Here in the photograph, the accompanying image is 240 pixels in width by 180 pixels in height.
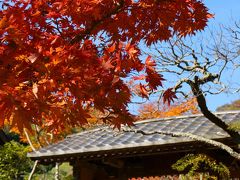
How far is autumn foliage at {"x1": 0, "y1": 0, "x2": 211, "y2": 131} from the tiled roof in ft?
8.53

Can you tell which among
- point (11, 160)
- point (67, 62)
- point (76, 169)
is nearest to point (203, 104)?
point (76, 169)

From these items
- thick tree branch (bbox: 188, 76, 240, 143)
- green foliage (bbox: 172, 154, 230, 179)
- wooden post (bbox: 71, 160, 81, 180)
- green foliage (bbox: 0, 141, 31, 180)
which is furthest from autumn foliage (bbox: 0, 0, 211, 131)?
green foliage (bbox: 0, 141, 31, 180)

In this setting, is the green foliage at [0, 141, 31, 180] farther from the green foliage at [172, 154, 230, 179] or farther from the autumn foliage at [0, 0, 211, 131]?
the autumn foliage at [0, 0, 211, 131]

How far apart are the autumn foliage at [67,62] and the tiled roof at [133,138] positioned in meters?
2.60

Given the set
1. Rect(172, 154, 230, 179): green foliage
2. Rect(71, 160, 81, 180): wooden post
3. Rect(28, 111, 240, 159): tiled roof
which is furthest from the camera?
Rect(71, 160, 81, 180): wooden post

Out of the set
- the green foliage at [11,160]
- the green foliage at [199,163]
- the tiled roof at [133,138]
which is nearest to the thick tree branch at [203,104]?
the tiled roof at [133,138]

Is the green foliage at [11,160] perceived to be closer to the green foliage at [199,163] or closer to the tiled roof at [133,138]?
the tiled roof at [133,138]

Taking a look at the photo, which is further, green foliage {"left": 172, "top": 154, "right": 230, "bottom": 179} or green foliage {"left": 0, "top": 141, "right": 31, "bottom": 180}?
green foliage {"left": 0, "top": 141, "right": 31, "bottom": 180}

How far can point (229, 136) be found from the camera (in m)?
7.04

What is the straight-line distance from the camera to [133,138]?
8.20 metres

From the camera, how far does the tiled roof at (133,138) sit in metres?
7.52

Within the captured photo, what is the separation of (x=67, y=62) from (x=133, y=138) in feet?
16.5

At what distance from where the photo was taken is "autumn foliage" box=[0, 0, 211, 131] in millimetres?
3195

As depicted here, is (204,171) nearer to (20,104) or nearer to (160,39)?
(160,39)
